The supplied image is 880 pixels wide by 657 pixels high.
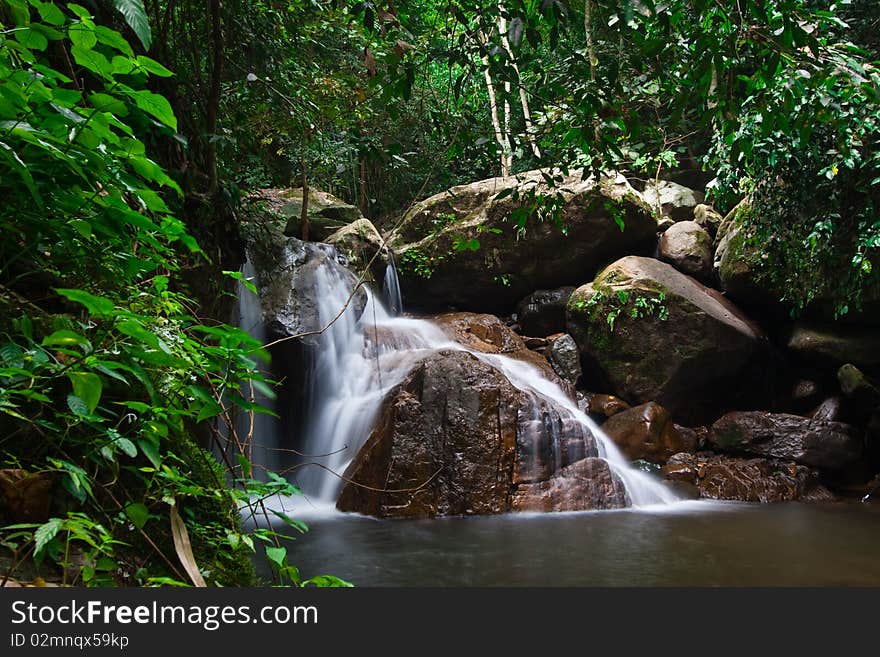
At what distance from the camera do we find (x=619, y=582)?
169 inches

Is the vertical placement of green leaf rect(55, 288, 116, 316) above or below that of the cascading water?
above

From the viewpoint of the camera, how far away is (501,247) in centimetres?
1080

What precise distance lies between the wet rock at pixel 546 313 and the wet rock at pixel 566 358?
0.72m

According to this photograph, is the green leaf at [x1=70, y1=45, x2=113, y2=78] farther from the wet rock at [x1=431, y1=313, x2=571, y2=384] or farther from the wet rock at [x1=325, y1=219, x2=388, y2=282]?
the wet rock at [x1=431, y1=313, x2=571, y2=384]

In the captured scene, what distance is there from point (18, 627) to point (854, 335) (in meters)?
9.42

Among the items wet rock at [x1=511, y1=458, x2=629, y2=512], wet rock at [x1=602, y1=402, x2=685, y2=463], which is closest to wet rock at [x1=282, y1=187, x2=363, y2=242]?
wet rock at [x1=602, y1=402, x2=685, y2=463]

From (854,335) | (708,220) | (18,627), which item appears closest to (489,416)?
(854,335)

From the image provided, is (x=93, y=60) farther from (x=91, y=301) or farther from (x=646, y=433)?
(x=646, y=433)

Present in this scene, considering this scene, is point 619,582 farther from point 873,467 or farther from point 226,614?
point 873,467

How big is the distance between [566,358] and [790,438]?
3279 millimetres

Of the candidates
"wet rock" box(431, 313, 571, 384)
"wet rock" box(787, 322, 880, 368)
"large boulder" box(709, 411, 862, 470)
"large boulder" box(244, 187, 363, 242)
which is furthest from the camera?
"large boulder" box(244, 187, 363, 242)

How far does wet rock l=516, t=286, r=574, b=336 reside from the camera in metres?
10.7

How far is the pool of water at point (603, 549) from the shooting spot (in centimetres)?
442

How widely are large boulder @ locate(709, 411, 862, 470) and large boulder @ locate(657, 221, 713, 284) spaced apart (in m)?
2.76
